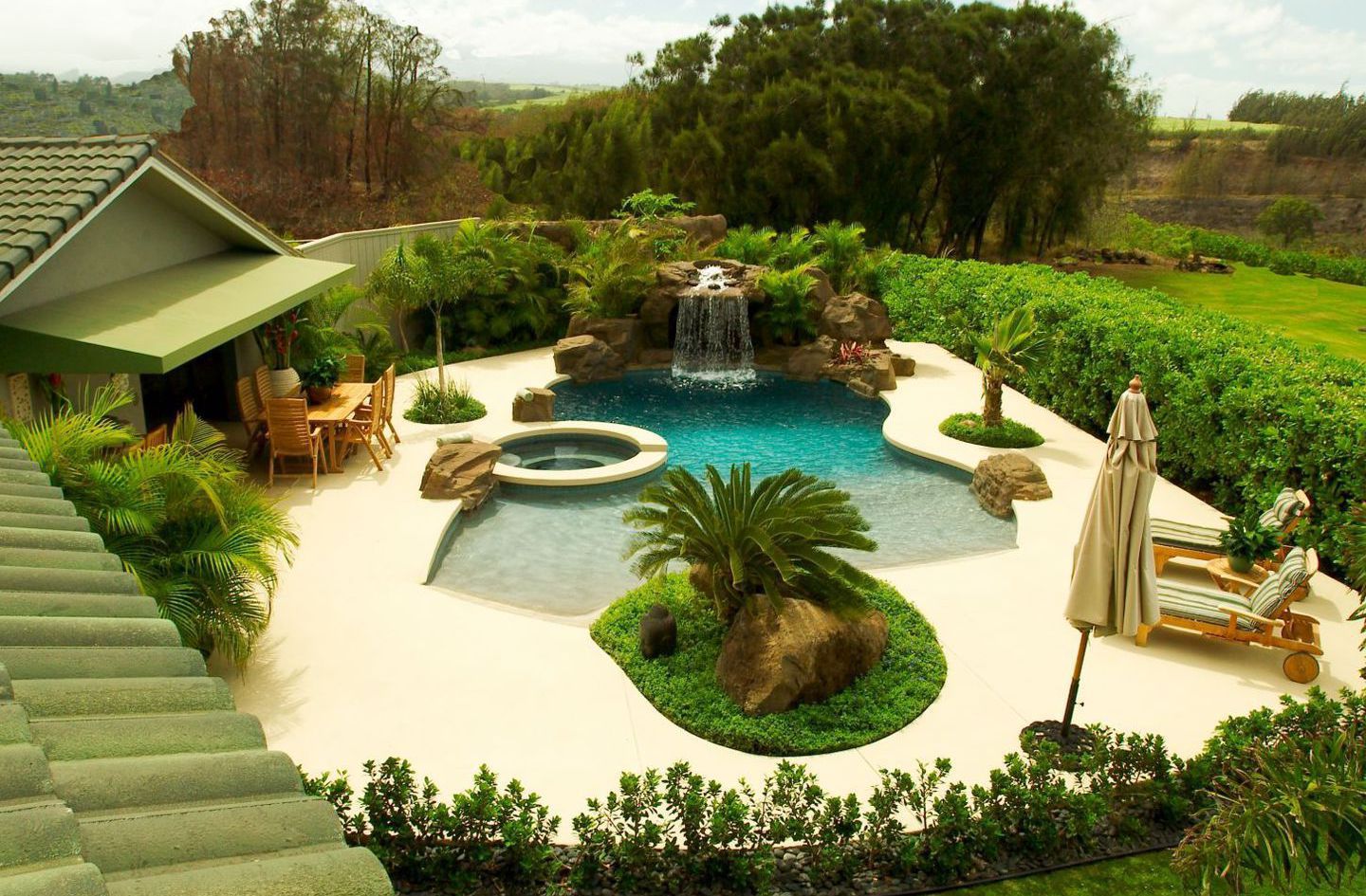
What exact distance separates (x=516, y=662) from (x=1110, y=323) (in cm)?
1091

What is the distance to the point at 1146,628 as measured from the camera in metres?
8.44

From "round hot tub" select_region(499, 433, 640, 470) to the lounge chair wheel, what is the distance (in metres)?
8.88

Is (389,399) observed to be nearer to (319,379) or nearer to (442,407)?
(319,379)

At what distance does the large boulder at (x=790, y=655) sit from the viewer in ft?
23.8

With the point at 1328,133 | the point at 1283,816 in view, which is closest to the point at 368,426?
the point at 1283,816

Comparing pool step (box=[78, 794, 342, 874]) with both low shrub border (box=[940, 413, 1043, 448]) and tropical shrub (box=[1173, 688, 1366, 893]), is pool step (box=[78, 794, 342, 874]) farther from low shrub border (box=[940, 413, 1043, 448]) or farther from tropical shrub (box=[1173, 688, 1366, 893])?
low shrub border (box=[940, 413, 1043, 448])

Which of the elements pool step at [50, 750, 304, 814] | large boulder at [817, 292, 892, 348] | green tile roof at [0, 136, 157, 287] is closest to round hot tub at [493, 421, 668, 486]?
green tile roof at [0, 136, 157, 287]

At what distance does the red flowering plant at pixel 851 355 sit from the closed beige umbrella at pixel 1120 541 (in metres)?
12.0

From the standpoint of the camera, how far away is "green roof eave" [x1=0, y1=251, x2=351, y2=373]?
856 cm

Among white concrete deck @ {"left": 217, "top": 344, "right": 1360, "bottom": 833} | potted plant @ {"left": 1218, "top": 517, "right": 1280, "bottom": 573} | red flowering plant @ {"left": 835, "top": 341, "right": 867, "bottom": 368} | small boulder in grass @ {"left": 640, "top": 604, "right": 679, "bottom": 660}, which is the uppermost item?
red flowering plant @ {"left": 835, "top": 341, "right": 867, "bottom": 368}

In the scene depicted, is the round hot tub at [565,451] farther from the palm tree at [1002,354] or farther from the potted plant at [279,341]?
the palm tree at [1002,354]

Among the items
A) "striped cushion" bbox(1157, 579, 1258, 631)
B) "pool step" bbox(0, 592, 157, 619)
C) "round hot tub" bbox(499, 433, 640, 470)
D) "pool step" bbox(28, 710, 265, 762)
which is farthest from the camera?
"round hot tub" bbox(499, 433, 640, 470)

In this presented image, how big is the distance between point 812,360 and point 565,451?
6.97m

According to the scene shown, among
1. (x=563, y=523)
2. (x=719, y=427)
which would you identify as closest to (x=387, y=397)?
(x=563, y=523)
